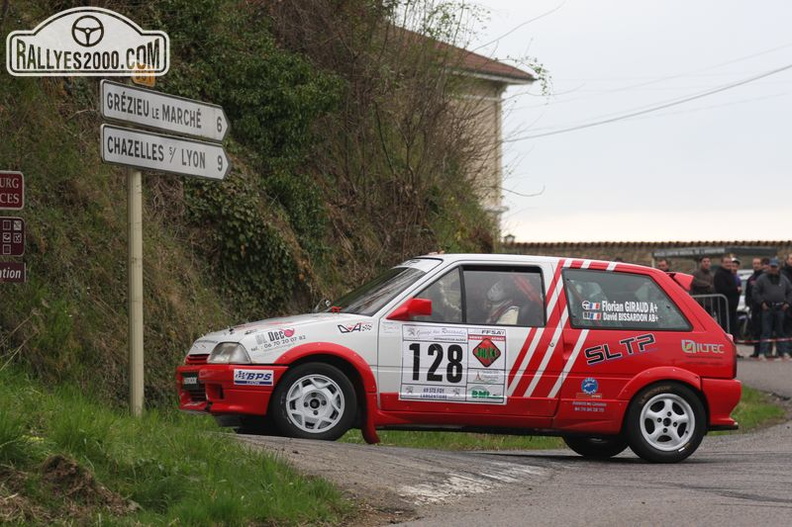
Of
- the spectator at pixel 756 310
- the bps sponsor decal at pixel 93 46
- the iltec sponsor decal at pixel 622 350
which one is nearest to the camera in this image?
the bps sponsor decal at pixel 93 46

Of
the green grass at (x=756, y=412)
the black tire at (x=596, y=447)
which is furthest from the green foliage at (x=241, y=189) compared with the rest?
the green grass at (x=756, y=412)

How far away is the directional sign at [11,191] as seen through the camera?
11.0m

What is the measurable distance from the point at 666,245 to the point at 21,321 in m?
36.7

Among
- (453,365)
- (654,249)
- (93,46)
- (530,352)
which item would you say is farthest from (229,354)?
(654,249)

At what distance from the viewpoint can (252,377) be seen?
33.9 feet

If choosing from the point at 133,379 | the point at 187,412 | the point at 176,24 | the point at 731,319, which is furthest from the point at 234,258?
the point at 731,319

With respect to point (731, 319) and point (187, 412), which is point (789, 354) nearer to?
point (731, 319)

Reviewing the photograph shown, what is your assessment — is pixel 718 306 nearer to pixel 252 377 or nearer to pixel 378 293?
pixel 378 293

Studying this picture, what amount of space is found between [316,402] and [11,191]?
311 centimetres

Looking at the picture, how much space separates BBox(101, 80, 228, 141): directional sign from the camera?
371 inches

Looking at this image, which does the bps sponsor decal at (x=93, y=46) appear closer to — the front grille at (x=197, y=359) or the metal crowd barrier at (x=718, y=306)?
the front grille at (x=197, y=359)

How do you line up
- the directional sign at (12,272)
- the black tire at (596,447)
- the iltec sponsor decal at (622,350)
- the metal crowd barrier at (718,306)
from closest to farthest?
1. the directional sign at (12,272)
2. the iltec sponsor decal at (622,350)
3. the black tire at (596,447)
4. the metal crowd barrier at (718,306)

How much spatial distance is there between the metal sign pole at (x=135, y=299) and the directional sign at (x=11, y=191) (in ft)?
5.72

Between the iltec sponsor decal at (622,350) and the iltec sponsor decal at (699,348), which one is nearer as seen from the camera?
the iltec sponsor decal at (622,350)
